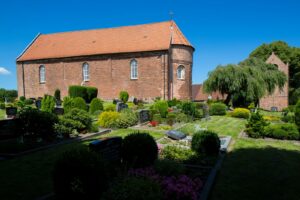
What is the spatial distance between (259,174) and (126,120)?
27.9 feet

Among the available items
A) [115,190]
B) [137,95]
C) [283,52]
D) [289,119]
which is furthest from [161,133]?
[283,52]

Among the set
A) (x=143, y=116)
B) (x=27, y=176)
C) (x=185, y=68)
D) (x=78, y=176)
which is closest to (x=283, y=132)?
(x=143, y=116)

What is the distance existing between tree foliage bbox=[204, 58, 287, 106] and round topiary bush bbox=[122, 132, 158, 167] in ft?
65.4

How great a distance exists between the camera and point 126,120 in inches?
533

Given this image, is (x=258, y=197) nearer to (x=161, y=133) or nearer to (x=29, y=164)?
(x=29, y=164)

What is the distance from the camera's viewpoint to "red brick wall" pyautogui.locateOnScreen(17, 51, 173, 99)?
31.3m

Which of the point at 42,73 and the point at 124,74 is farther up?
the point at 42,73

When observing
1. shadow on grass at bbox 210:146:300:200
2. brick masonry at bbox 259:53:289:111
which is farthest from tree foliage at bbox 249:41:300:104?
shadow on grass at bbox 210:146:300:200

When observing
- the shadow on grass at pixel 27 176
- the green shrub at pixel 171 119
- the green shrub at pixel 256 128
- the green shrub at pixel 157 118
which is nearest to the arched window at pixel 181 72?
the green shrub at pixel 171 119

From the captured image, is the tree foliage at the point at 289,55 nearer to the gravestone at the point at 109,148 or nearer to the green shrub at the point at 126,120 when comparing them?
the green shrub at the point at 126,120

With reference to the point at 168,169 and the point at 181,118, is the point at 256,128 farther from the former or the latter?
the point at 168,169

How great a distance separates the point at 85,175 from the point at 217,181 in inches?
125

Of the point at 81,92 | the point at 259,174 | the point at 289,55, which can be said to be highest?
the point at 289,55

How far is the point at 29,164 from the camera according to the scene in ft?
21.7
